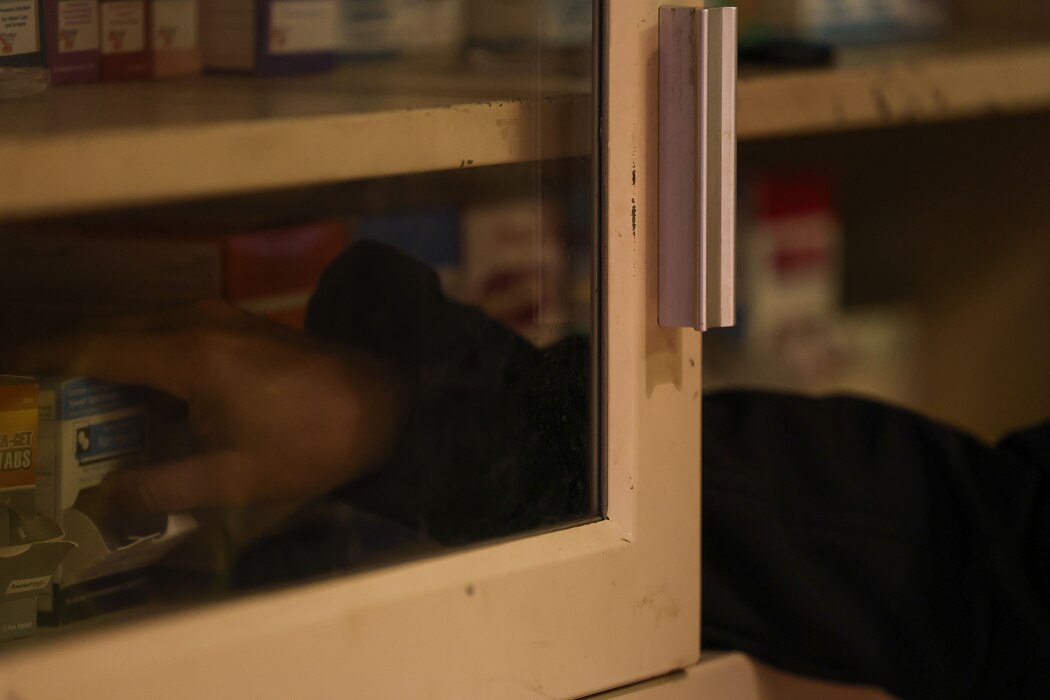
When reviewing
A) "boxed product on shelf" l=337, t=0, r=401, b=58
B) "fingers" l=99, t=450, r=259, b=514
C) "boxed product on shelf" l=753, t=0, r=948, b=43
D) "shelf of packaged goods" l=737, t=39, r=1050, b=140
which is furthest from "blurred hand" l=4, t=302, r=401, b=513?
"boxed product on shelf" l=753, t=0, r=948, b=43

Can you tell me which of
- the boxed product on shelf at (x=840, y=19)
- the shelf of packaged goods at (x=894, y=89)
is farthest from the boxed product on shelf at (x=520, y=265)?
the boxed product on shelf at (x=840, y=19)

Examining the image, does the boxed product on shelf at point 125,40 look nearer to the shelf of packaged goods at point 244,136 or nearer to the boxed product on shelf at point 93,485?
the shelf of packaged goods at point 244,136

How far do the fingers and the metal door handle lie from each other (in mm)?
189

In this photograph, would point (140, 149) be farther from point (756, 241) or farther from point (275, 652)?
point (756, 241)

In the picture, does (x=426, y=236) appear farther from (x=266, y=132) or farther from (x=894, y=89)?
(x=894, y=89)

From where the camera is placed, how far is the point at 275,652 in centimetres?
44

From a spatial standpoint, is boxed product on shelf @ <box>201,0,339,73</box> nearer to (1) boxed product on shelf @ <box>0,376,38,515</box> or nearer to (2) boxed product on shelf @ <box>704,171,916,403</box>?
(1) boxed product on shelf @ <box>0,376,38,515</box>

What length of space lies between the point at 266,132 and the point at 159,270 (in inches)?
3.0

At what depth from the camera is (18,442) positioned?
458mm

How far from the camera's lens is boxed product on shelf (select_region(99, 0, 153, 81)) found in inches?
20.9

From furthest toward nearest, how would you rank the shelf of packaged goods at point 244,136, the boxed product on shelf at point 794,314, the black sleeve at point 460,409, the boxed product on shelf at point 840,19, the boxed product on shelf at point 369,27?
1. the boxed product on shelf at point 794,314
2. the boxed product on shelf at point 840,19
3. the boxed product on shelf at point 369,27
4. the black sleeve at point 460,409
5. the shelf of packaged goods at point 244,136

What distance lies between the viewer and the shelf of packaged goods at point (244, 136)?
0.41 m

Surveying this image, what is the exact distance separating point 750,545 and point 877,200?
0.72 m

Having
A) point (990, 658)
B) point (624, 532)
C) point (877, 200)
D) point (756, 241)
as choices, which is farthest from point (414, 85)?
point (877, 200)
